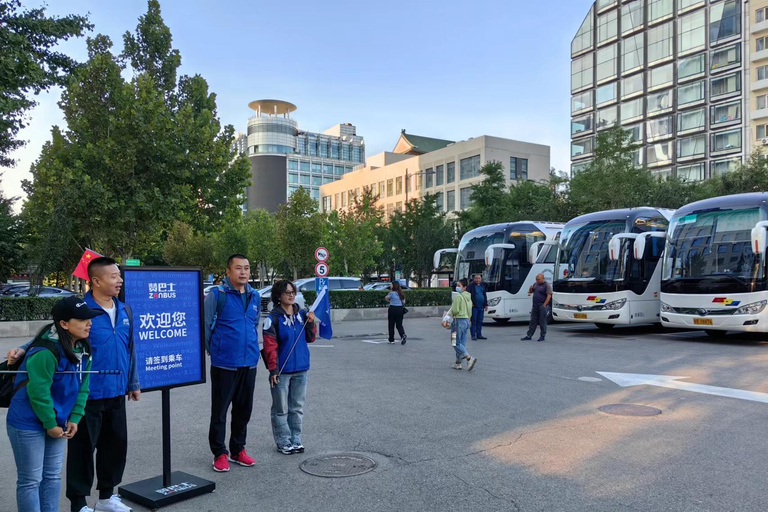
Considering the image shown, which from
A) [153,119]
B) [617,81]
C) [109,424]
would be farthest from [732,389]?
[617,81]

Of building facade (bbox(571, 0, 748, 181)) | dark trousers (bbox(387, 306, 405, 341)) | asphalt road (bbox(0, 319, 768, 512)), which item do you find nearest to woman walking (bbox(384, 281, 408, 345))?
dark trousers (bbox(387, 306, 405, 341))

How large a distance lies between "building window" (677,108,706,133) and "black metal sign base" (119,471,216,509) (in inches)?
2596

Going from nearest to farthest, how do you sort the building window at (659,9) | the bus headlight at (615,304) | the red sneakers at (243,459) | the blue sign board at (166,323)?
the blue sign board at (166,323), the red sneakers at (243,459), the bus headlight at (615,304), the building window at (659,9)

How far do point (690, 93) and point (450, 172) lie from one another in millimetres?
25515

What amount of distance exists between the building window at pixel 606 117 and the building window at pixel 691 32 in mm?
9008

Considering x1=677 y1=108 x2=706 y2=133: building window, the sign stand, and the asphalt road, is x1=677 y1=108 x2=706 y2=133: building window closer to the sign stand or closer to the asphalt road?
the asphalt road

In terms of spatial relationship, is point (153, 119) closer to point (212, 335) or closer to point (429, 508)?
point (212, 335)

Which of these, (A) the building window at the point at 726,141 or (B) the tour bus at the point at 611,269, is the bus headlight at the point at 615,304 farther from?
(A) the building window at the point at 726,141

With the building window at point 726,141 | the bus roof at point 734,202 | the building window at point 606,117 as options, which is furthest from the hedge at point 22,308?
the building window at point 606,117

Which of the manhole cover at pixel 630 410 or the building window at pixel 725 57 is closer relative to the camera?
the manhole cover at pixel 630 410

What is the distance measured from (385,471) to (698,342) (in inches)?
523

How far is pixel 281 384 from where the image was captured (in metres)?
6.02

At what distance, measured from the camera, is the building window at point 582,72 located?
73.2m

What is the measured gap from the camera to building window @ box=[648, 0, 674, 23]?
2518 inches
